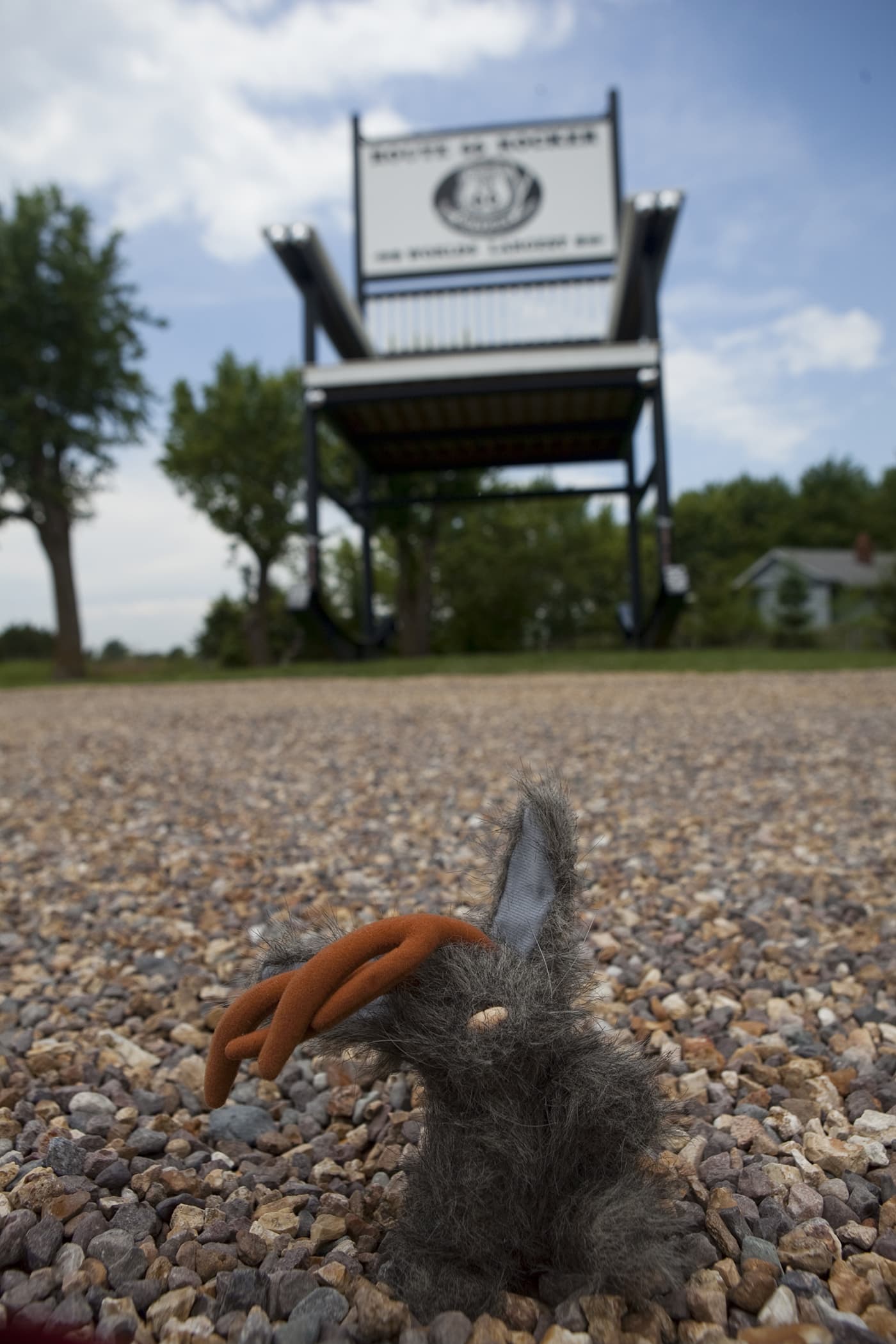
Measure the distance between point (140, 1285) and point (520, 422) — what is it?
679 centimetres

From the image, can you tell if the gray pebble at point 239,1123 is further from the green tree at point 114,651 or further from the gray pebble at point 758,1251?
the green tree at point 114,651

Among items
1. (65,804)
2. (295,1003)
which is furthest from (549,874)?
(65,804)

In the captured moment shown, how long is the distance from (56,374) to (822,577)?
879 inches

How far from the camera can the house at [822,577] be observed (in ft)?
87.9

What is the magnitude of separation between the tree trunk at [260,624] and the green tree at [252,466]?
2 cm

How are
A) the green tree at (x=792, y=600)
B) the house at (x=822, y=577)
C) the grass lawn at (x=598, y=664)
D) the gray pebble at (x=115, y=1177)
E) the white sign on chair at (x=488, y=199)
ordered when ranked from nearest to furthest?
the gray pebble at (x=115, y=1177)
the grass lawn at (x=598, y=664)
the white sign on chair at (x=488, y=199)
the green tree at (x=792, y=600)
the house at (x=822, y=577)

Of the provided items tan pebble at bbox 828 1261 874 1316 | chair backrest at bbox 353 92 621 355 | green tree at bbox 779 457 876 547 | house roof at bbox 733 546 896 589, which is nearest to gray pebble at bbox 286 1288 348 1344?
tan pebble at bbox 828 1261 874 1316

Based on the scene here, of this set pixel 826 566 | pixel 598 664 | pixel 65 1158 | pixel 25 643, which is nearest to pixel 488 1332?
pixel 65 1158

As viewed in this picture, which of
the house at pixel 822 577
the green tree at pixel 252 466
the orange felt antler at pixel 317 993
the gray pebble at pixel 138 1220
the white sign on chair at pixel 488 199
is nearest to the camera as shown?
the orange felt antler at pixel 317 993

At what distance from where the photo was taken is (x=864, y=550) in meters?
27.7

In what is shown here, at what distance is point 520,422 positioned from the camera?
7172 mm

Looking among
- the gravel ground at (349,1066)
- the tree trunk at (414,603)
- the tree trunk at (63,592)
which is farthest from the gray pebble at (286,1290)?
the tree trunk at (414,603)

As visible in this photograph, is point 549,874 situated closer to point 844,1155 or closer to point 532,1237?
point 532,1237

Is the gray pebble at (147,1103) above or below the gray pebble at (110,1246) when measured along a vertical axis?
below
